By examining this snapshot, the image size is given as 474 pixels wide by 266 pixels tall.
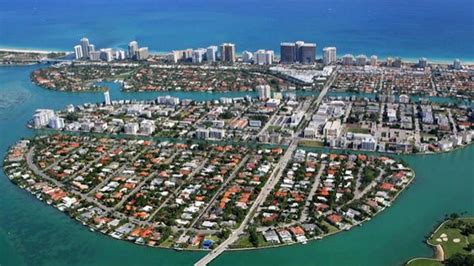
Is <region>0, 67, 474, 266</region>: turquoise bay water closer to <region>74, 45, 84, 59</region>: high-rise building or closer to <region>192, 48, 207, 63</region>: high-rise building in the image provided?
<region>192, 48, 207, 63</region>: high-rise building

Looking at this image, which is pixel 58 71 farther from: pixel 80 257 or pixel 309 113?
pixel 80 257

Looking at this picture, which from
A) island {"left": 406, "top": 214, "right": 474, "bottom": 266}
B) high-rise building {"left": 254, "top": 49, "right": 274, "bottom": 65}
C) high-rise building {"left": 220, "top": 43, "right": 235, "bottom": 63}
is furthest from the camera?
high-rise building {"left": 220, "top": 43, "right": 235, "bottom": 63}

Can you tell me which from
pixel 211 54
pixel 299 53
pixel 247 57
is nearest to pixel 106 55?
pixel 211 54

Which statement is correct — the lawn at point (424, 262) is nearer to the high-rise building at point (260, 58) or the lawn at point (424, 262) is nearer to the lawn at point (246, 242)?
the lawn at point (246, 242)

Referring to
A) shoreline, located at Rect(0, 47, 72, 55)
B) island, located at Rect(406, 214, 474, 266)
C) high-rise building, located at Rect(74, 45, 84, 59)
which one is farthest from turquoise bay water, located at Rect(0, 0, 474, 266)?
high-rise building, located at Rect(74, 45, 84, 59)

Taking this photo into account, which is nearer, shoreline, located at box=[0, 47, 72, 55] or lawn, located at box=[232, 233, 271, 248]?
lawn, located at box=[232, 233, 271, 248]

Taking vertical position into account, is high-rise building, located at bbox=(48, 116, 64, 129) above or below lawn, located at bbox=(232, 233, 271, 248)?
above

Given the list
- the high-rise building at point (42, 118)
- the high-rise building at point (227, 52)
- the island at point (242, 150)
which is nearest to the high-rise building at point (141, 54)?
the island at point (242, 150)
